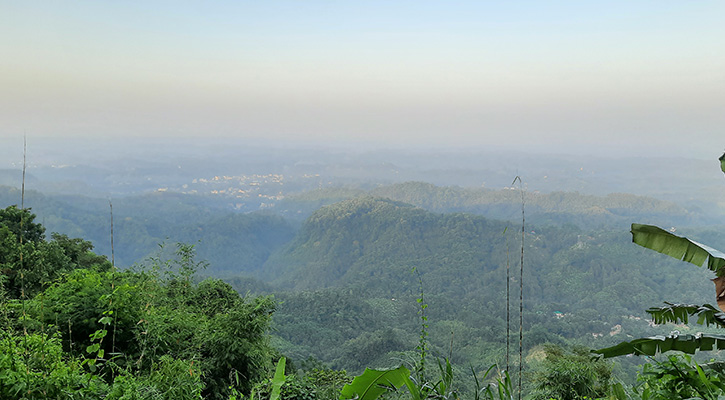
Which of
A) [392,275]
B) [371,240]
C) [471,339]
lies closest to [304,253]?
[371,240]

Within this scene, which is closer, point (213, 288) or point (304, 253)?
point (213, 288)

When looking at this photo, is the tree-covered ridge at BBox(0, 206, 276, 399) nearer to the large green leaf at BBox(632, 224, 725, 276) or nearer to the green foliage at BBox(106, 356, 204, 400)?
the green foliage at BBox(106, 356, 204, 400)

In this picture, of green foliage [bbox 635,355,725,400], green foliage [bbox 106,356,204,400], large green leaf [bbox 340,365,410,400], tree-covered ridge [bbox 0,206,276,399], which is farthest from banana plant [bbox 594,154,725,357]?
green foliage [bbox 106,356,204,400]

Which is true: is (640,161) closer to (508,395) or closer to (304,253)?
(304,253)

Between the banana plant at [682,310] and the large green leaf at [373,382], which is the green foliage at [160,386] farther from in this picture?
the banana plant at [682,310]

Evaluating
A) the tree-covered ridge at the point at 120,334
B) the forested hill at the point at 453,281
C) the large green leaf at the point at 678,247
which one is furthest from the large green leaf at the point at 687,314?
the forested hill at the point at 453,281

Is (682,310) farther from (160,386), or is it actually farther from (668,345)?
(160,386)
